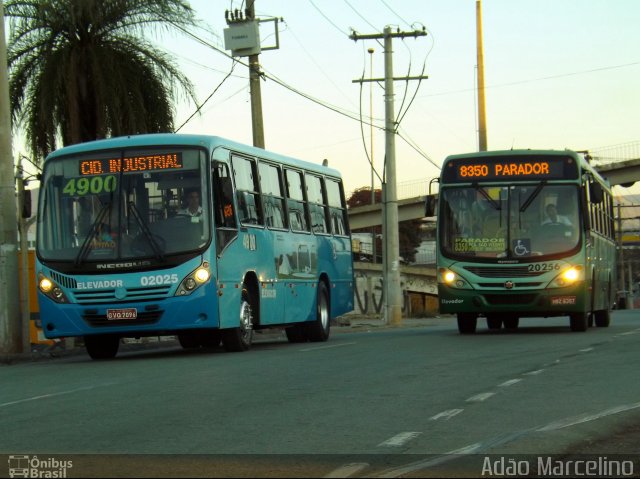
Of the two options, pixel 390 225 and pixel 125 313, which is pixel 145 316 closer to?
pixel 125 313

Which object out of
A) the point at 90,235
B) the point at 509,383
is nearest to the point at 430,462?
the point at 509,383

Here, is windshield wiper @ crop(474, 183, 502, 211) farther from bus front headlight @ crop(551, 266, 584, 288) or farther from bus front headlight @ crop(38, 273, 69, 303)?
bus front headlight @ crop(38, 273, 69, 303)


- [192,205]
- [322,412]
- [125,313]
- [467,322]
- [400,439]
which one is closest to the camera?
[400,439]

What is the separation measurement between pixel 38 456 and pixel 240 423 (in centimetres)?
200

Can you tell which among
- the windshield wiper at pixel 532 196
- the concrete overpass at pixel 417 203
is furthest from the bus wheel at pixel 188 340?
Result: the concrete overpass at pixel 417 203

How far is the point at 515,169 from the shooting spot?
23312 mm

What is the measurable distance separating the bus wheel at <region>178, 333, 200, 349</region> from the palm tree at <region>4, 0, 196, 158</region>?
16.0 ft

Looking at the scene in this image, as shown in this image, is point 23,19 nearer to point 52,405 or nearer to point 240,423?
point 52,405

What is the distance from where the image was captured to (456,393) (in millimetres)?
11938

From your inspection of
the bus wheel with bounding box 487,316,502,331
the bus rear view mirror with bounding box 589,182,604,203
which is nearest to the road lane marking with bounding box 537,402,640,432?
the bus rear view mirror with bounding box 589,182,604,203

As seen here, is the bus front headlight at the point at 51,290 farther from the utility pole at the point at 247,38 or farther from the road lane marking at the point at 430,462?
the utility pole at the point at 247,38

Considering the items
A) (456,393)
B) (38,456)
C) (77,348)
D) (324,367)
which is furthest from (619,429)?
(77,348)

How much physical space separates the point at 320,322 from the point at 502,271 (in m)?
3.43

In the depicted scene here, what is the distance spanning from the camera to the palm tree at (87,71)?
23.8 metres
